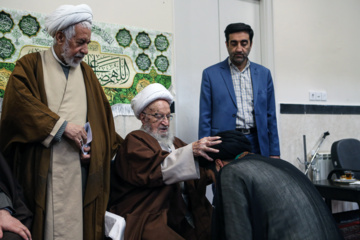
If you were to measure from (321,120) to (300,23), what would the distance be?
1195mm

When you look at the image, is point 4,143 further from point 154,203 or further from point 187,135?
point 187,135

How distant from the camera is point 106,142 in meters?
2.42

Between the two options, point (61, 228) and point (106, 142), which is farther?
point (106, 142)

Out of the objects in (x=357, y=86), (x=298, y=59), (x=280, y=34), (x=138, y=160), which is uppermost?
(x=280, y=34)

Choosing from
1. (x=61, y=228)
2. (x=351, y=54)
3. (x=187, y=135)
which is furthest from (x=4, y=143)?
(x=351, y=54)

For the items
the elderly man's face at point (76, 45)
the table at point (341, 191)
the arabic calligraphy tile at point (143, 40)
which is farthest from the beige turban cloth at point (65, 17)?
the table at point (341, 191)

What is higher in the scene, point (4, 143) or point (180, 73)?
point (180, 73)

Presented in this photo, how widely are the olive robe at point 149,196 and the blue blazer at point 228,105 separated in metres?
0.71

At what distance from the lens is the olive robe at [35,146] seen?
2070mm

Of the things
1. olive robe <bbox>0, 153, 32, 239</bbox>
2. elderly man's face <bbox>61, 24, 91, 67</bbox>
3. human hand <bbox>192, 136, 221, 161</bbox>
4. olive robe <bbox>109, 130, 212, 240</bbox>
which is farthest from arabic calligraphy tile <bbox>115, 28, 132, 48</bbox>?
olive robe <bbox>0, 153, 32, 239</bbox>

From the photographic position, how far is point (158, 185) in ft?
7.32

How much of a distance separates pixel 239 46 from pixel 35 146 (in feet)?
5.69

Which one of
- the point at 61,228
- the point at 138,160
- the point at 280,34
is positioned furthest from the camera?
the point at 280,34

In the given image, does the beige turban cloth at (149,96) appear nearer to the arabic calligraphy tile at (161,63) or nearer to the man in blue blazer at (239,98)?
the man in blue blazer at (239,98)
